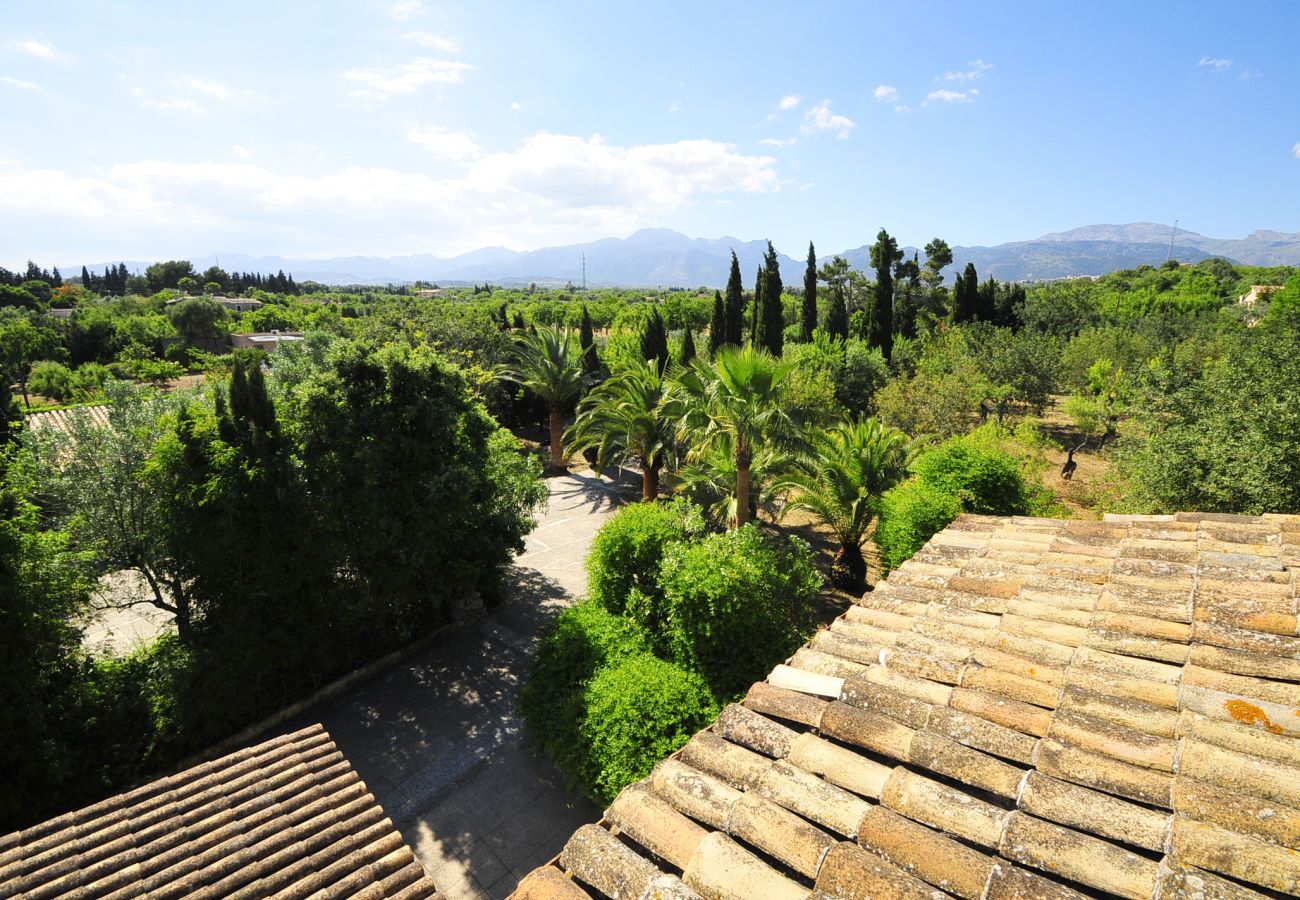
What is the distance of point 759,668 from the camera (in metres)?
7.80

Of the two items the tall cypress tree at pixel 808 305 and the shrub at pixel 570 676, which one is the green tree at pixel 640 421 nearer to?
the shrub at pixel 570 676

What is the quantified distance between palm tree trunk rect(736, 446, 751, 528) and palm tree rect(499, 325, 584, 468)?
1178cm

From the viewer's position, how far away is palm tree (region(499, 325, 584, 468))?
898 inches

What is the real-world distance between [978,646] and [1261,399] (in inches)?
485

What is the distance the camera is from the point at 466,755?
30.9 ft

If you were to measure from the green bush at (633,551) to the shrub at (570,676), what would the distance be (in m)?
0.47

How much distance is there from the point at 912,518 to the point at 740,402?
3.45 meters

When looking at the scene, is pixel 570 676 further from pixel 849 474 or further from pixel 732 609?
pixel 849 474

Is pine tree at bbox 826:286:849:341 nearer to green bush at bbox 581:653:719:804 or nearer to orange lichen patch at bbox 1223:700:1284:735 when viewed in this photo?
green bush at bbox 581:653:719:804

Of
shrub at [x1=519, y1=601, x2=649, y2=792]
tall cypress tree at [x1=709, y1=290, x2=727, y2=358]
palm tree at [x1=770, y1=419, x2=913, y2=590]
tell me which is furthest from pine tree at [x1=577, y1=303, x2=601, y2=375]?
shrub at [x1=519, y1=601, x2=649, y2=792]

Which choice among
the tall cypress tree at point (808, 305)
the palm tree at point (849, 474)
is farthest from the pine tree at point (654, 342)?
the palm tree at point (849, 474)

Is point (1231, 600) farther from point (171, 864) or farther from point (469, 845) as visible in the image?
point (469, 845)

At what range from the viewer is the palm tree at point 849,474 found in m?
12.9

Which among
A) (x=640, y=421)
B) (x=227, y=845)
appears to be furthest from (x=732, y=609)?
(x=640, y=421)
